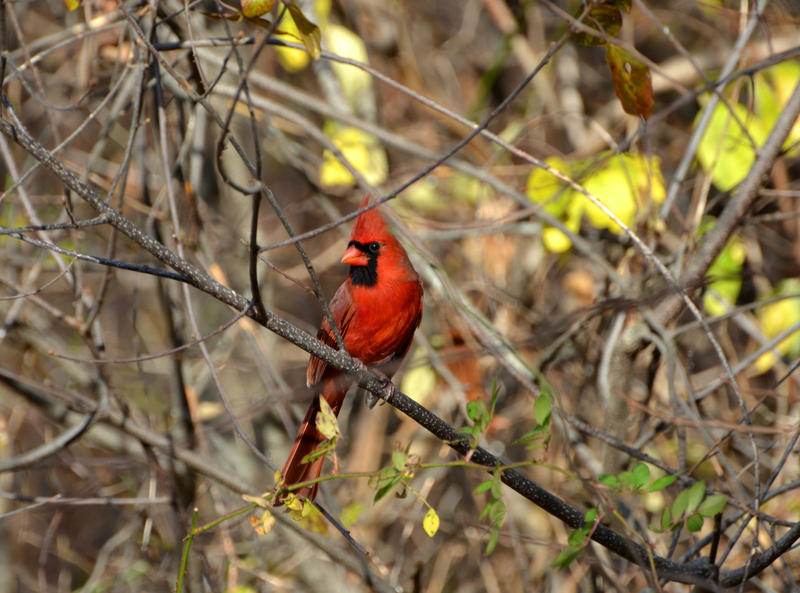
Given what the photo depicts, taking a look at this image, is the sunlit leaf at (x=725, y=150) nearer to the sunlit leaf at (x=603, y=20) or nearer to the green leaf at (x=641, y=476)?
the sunlit leaf at (x=603, y=20)

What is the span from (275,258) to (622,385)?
2808 mm

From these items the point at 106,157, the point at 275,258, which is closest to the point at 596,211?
the point at 275,258

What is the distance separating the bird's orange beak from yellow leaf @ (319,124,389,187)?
67 cm

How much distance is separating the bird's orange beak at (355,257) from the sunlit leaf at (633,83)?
107cm

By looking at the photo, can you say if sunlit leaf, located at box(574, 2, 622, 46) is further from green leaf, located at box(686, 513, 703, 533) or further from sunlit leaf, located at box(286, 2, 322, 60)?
green leaf, located at box(686, 513, 703, 533)

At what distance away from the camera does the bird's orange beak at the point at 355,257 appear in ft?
9.78

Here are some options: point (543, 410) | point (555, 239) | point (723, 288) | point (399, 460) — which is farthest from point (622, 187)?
point (399, 460)

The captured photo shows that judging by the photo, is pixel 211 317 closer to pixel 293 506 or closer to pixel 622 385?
pixel 622 385

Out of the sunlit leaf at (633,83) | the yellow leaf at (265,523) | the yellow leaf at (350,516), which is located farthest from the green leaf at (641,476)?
the yellow leaf at (350,516)

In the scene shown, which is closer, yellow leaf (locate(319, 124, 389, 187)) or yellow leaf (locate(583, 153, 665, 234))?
yellow leaf (locate(583, 153, 665, 234))

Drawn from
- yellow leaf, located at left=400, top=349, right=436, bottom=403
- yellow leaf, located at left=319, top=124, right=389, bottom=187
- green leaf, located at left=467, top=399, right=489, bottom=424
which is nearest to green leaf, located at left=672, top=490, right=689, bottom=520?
green leaf, located at left=467, top=399, right=489, bottom=424

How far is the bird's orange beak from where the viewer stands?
2982 millimetres

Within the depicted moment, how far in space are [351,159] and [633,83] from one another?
1.73 meters

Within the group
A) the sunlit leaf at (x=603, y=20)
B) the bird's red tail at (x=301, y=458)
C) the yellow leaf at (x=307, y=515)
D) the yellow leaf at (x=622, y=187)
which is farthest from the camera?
A: the yellow leaf at (x=622, y=187)
